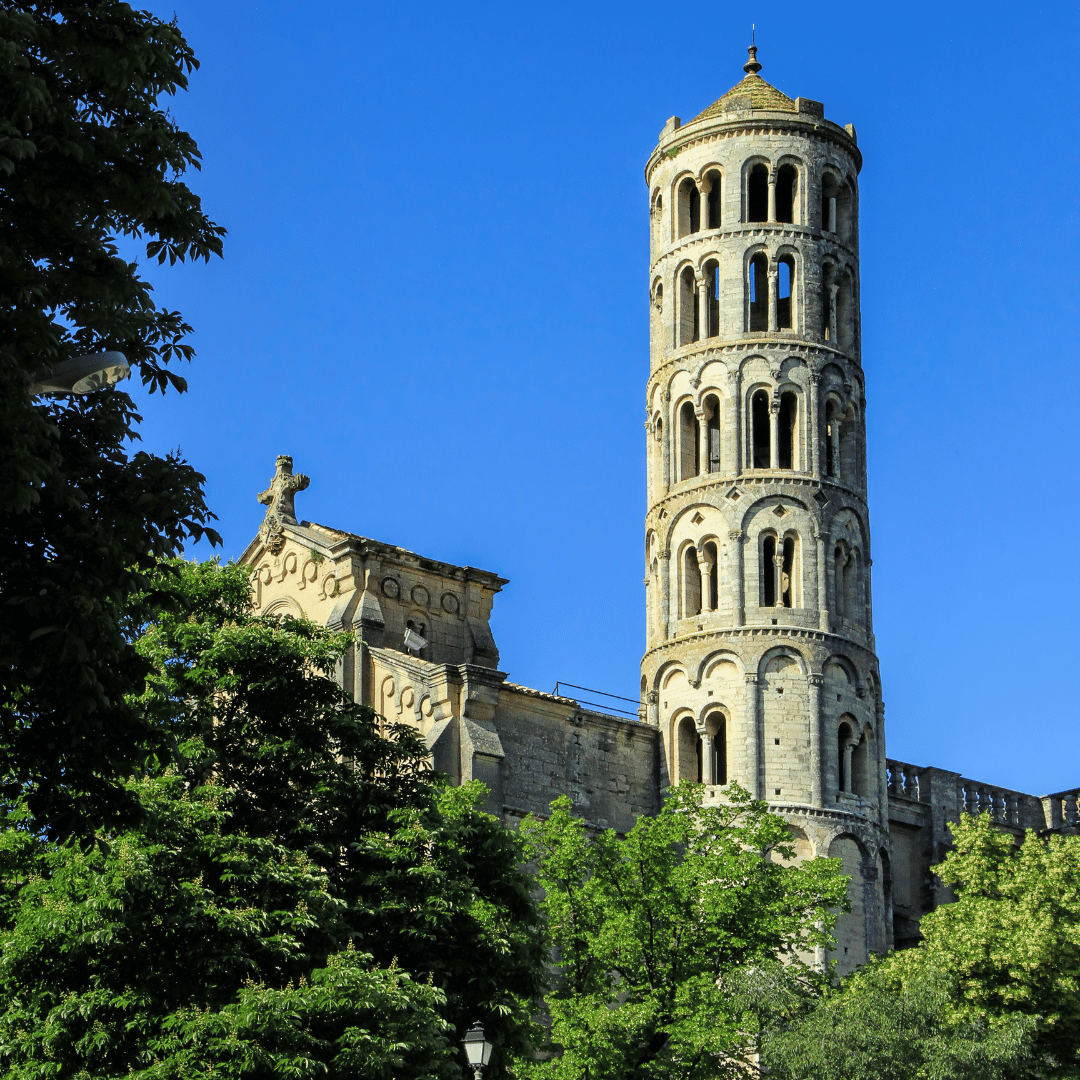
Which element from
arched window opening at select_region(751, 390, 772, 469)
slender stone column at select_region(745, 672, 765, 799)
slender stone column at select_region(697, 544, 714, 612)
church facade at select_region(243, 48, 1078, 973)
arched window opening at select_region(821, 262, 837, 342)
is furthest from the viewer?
arched window opening at select_region(821, 262, 837, 342)

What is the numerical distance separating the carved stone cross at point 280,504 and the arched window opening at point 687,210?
13198mm

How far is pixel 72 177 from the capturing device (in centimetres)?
1642

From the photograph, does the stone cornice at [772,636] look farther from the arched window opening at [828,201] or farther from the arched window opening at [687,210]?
the arched window opening at [828,201]

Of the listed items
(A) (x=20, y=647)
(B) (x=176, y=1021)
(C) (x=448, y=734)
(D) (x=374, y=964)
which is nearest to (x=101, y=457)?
(A) (x=20, y=647)

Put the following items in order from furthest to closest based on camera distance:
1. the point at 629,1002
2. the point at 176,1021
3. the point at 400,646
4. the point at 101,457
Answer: the point at 400,646, the point at 629,1002, the point at 176,1021, the point at 101,457

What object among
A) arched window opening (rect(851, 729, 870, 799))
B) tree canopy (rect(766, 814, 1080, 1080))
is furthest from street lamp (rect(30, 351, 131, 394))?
arched window opening (rect(851, 729, 870, 799))

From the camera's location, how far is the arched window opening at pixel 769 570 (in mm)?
51625

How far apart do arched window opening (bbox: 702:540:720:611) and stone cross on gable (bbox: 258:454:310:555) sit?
36.1 ft

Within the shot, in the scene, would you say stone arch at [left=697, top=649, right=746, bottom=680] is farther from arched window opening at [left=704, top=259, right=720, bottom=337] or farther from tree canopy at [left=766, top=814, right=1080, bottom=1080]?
arched window opening at [left=704, top=259, right=720, bottom=337]

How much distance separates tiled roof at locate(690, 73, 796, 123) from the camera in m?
55.4

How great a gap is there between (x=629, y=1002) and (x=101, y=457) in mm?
24106

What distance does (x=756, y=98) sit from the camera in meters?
55.7

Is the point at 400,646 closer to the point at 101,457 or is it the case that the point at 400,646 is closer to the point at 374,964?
the point at 374,964

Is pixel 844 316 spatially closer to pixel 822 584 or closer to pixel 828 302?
pixel 828 302
